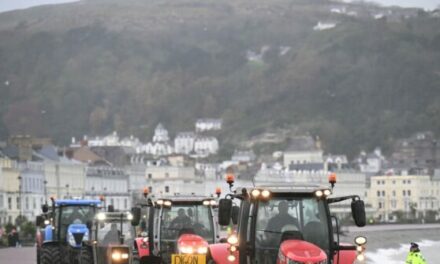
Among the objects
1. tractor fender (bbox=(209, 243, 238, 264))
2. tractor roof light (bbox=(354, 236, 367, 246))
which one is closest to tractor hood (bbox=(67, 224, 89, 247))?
tractor fender (bbox=(209, 243, 238, 264))

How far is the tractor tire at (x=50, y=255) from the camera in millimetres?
35719

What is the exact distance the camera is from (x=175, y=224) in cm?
3073

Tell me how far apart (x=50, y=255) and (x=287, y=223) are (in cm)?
1306

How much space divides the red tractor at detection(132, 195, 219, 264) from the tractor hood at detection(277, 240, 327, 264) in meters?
7.28

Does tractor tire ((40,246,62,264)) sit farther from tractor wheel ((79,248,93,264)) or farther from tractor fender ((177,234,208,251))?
tractor fender ((177,234,208,251))

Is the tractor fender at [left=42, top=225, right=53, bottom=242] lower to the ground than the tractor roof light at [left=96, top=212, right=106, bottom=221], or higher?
lower

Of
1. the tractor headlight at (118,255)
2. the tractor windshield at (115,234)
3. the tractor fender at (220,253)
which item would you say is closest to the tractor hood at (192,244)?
the tractor headlight at (118,255)

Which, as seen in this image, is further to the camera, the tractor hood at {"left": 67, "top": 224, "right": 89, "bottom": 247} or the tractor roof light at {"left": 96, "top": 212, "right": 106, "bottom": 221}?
the tractor hood at {"left": 67, "top": 224, "right": 89, "bottom": 247}

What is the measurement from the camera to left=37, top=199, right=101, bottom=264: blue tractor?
1431 inches

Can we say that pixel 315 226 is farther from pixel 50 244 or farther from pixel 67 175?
pixel 67 175

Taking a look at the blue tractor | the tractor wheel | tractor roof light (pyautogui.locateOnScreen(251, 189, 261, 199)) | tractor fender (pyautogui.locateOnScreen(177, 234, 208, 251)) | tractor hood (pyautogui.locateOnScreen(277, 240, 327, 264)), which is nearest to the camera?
tractor hood (pyautogui.locateOnScreen(277, 240, 327, 264))

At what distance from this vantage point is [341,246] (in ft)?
78.5

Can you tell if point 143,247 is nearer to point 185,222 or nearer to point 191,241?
point 185,222

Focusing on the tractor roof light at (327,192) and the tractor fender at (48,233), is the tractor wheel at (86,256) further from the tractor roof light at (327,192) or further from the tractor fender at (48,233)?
the tractor roof light at (327,192)
